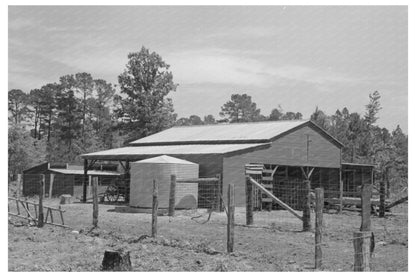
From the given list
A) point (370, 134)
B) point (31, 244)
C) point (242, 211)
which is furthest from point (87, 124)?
point (31, 244)

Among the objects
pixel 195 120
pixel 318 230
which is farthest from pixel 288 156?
pixel 195 120

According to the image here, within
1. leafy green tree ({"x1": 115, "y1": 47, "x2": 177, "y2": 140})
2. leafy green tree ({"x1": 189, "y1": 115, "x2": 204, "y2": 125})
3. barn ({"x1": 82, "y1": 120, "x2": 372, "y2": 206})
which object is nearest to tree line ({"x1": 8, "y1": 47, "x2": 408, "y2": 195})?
leafy green tree ({"x1": 115, "y1": 47, "x2": 177, "y2": 140})

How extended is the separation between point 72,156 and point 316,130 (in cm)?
4079

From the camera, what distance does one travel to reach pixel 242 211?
90.3 feet

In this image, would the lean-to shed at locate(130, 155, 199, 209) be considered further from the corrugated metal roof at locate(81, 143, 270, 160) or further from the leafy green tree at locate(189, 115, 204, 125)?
the leafy green tree at locate(189, 115, 204, 125)

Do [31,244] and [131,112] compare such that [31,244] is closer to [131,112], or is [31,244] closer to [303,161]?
[303,161]

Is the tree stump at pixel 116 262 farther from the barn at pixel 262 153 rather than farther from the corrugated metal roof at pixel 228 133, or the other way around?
the corrugated metal roof at pixel 228 133

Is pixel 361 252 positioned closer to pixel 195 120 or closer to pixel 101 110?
pixel 101 110

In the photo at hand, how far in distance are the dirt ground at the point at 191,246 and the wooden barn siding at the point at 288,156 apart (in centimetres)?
831

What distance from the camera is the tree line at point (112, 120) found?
5916cm

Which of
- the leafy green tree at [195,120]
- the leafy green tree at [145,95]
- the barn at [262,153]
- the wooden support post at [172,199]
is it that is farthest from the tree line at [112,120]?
the leafy green tree at [195,120]

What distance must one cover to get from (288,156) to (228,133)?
491 cm

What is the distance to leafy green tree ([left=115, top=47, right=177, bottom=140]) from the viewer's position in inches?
2313

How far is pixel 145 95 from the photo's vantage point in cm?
5950
